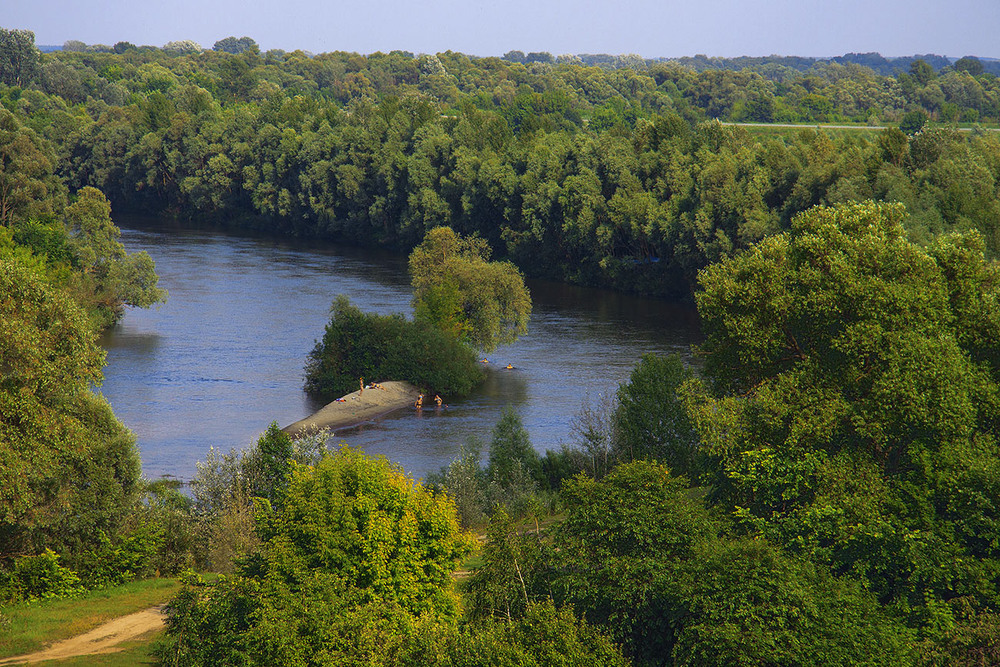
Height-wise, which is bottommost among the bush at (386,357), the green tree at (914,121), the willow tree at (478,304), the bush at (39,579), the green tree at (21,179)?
the bush at (39,579)

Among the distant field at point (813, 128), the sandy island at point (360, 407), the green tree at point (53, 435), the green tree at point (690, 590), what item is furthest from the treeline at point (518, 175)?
the green tree at point (53, 435)

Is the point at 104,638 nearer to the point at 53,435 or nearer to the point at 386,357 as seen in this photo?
the point at 53,435

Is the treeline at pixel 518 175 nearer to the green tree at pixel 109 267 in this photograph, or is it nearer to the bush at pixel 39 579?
the green tree at pixel 109 267

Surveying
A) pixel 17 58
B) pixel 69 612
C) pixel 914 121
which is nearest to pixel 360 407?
pixel 69 612

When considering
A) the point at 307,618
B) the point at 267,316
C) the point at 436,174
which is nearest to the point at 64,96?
A: the point at 436,174

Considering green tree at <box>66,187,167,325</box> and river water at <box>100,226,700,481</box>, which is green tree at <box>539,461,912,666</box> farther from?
green tree at <box>66,187,167,325</box>

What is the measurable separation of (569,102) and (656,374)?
5578 inches

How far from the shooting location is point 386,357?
6366 cm

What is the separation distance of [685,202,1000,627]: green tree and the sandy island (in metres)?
26.4

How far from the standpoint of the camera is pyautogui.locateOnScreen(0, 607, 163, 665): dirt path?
26.2 metres

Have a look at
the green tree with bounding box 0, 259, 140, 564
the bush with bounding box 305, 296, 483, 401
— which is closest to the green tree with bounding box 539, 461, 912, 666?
the green tree with bounding box 0, 259, 140, 564

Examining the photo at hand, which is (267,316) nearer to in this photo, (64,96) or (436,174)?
(436,174)

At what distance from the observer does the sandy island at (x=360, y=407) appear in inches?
2170

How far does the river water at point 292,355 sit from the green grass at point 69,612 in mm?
16674
